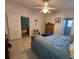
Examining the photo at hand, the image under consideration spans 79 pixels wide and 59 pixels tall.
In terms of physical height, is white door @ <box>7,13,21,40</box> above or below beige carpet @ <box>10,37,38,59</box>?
above

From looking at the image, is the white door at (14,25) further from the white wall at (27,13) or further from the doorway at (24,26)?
the doorway at (24,26)

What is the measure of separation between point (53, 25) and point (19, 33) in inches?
98.8

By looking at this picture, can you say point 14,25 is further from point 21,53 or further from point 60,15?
point 60,15

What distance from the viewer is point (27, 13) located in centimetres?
714

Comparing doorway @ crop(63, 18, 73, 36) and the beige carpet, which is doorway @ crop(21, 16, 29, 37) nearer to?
the beige carpet

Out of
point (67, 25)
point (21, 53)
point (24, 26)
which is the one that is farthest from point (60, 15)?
point (21, 53)

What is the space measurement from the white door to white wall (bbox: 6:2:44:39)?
0.86 ft

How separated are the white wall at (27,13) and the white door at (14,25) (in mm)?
262

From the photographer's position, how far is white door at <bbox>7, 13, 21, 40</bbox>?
5.57 metres

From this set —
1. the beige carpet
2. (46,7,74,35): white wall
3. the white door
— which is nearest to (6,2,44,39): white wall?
the white door

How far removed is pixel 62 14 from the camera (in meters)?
6.14

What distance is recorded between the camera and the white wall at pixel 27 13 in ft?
18.3

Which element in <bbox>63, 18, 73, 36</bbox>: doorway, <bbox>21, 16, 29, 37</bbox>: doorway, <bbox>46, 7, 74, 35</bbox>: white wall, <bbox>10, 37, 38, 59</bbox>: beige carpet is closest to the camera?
<bbox>10, 37, 38, 59</bbox>: beige carpet

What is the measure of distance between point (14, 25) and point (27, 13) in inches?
65.5
